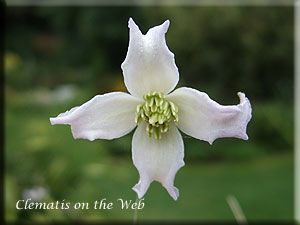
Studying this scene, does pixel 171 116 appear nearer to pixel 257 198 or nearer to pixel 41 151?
pixel 41 151

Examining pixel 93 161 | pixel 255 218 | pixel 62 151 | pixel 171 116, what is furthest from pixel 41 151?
pixel 171 116

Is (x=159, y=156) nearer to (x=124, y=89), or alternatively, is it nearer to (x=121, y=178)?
(x=121, y=178)

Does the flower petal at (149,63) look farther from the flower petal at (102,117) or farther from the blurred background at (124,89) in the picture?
the blurred background at (124,89)

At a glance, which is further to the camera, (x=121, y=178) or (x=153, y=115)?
(x=121, y=178)

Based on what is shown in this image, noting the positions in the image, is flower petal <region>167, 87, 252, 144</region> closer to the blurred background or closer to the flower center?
the flower center

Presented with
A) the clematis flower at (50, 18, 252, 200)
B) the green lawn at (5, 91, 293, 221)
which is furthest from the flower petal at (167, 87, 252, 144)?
the green lawn at (5, 91, 293, 221)

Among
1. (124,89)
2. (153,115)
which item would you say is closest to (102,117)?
(153,115)
